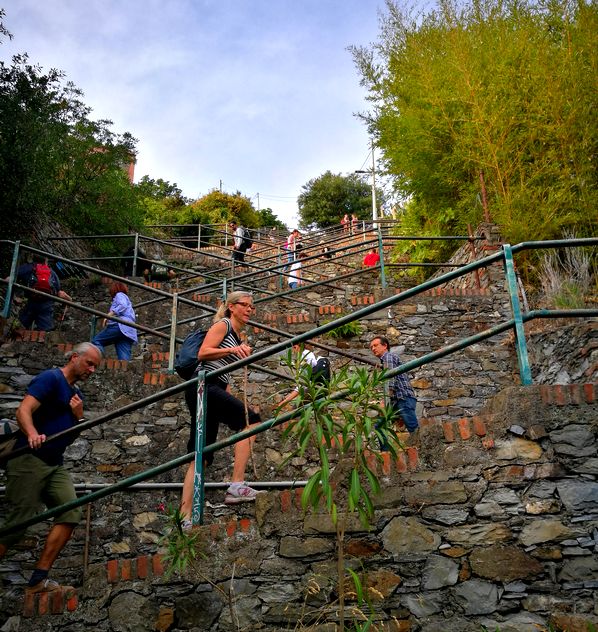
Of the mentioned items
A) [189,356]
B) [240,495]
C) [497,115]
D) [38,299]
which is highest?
[497,115]

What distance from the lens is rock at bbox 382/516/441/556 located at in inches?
98.5

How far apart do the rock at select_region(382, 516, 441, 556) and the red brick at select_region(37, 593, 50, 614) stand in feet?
5.01

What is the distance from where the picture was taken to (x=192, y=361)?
136 inches

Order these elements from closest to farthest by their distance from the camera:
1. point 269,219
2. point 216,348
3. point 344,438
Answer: point 344,438, point 216,348, point 269,219

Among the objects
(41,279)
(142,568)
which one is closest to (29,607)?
(142,568)

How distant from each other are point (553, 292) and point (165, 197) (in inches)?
745

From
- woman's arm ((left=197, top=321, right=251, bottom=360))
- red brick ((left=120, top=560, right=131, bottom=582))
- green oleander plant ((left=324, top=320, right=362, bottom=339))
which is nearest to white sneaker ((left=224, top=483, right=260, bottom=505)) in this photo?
red brick ((left=120, top=560, right=131, bottom=582))

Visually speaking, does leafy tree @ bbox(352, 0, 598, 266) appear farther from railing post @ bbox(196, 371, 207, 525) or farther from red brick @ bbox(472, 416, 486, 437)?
railing post @ bbox(196, 371, 207, 525)

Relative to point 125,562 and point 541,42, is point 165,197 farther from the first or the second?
point 125,562

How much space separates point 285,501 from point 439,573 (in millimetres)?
Answer: 744

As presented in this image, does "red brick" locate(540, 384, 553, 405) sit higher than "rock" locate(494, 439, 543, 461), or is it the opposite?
"red brick" locate(540, 384, 553, 405)

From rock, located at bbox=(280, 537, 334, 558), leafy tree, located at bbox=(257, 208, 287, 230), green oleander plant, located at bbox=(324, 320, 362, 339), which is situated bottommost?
rock, located at bbox=(280, 537, 334, 558)

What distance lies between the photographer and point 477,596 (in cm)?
240

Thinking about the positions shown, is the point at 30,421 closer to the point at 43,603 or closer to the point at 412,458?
the point at 43,603
